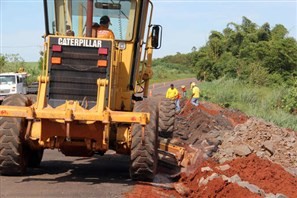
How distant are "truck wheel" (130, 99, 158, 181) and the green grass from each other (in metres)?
15.5

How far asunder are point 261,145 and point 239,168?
256 cm

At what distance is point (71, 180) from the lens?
32.3 ft

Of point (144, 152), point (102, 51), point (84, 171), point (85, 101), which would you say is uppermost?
point (102, 51)

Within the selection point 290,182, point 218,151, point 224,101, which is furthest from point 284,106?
point 290,182

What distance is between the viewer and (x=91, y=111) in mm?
9227

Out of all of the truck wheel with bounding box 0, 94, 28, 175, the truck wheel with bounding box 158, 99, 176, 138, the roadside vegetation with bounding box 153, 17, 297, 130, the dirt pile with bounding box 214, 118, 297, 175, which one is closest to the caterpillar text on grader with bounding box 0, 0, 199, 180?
the truck wheel with bounding box 0, 94, 28, 175

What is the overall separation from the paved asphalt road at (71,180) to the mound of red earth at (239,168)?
0.56m

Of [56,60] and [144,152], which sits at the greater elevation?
[56,60]

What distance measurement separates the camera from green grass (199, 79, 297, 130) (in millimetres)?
25984

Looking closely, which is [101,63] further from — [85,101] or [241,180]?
[241,180]

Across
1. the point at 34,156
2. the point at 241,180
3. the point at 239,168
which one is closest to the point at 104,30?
the point at 34,156

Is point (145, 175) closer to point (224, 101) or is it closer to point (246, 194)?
point (246, 194)

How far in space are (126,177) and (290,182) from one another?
3.01 m

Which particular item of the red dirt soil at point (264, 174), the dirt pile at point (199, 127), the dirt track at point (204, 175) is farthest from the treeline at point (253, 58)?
the red dirt soil at point (264, 174)
